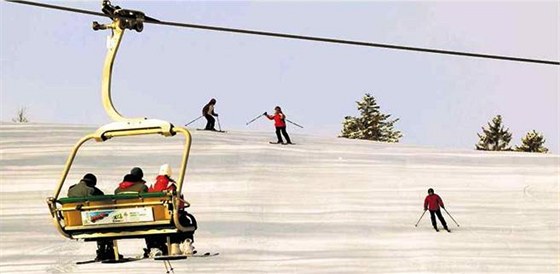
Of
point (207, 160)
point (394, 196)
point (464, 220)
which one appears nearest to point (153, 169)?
point (207, 160)

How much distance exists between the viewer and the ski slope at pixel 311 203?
65.3ft

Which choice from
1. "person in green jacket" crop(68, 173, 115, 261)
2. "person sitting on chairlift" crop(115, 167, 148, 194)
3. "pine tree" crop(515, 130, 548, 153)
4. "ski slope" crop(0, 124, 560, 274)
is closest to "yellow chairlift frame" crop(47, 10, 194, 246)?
"person sitting on chairlift" crop(115, 167, 148, 194)

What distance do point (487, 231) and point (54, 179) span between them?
862 cm

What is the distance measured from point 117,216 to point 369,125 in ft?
178

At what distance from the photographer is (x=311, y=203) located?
76.0ft

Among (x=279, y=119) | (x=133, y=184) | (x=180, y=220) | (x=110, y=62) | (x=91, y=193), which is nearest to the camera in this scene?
(x=110, y=62)

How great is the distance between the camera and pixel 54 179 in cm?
2544

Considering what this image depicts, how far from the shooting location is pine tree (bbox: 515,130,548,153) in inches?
2341

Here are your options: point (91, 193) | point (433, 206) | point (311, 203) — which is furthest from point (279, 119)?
point (91, 193)

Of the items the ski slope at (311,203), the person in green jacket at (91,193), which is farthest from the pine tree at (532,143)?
the person in green jacket at (91,193)

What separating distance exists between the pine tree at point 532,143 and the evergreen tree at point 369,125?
6.39 meters

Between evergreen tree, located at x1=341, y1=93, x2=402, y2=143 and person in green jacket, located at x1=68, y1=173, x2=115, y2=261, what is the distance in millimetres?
52253

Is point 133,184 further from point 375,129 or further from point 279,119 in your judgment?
point 375,129

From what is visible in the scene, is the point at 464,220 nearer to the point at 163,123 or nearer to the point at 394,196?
the point at 394,196
